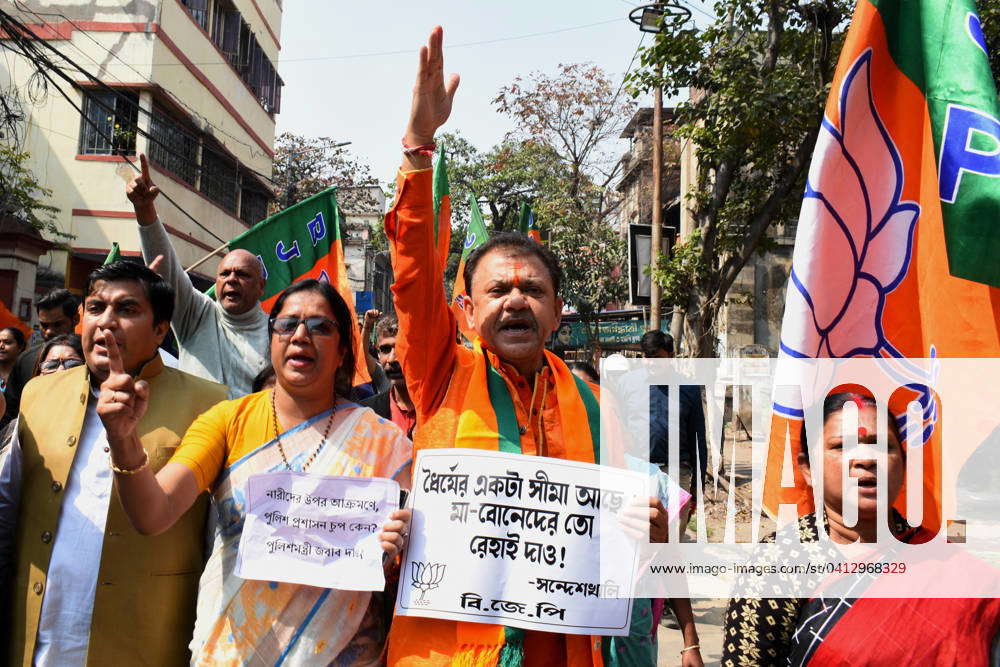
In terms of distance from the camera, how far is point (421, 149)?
203 cm

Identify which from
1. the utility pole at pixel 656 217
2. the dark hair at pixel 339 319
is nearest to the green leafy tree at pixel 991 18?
the utility pole at pixel 656 217

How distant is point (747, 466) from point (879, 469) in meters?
11.8

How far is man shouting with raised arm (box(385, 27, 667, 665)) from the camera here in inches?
75.9

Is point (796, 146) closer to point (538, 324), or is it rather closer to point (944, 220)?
point (944, 220)

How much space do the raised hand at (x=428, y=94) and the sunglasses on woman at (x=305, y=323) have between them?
22.0 inches

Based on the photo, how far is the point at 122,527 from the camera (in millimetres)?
2211

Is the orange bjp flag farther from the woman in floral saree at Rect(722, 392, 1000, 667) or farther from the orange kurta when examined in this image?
the orange kurta

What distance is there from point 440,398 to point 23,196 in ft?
49.0

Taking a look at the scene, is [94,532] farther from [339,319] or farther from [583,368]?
[583,368]

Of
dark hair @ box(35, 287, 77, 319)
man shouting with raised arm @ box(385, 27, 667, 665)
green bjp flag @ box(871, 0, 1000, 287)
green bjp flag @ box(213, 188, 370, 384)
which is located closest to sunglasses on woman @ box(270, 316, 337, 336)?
man shouting with raised arm @ box(385, 27, 667, 665)

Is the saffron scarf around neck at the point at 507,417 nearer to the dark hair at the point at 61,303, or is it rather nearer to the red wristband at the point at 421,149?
the red wristband at the point at 421,149

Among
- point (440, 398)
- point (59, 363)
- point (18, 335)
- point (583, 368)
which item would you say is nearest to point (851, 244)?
point (440, 398)

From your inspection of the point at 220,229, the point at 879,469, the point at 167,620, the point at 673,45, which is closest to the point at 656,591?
the point at 879,469

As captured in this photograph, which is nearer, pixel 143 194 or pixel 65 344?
pixel 143 194
